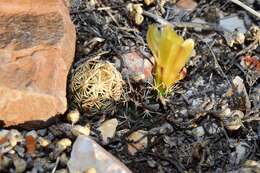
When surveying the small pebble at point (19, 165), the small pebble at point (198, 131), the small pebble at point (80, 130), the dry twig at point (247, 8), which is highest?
the dry twig at point (247, 8)

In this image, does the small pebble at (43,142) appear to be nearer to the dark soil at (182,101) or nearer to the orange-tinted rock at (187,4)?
the dark soil at (182,101)

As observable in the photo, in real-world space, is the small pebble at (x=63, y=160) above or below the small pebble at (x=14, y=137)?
below

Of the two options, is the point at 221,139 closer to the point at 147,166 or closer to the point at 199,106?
the point at 199,106

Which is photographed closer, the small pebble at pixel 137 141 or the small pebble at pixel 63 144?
the small pebble at pixel 63 144

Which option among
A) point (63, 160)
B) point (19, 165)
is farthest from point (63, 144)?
point (19, 165)

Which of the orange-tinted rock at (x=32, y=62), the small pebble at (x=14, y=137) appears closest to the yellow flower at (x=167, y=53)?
the orange-tinted rock at (x=32, y=62)

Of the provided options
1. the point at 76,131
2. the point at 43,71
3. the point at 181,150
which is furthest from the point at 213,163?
the point at 43,71

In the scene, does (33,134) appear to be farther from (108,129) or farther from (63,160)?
(108,129)

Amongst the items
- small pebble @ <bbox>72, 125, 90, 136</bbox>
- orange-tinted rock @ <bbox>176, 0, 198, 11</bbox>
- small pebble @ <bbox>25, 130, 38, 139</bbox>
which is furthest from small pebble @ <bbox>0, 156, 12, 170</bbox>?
orange-tinted rock @ <bbox>176, 0, 198, 11</bbox>
